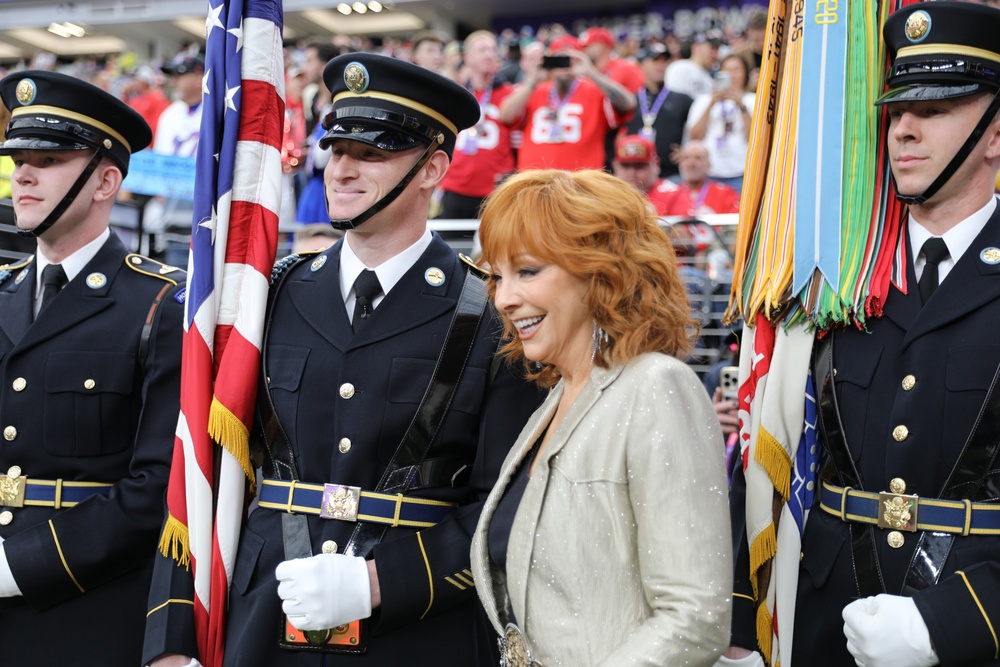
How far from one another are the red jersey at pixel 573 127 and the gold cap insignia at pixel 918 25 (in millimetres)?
5480

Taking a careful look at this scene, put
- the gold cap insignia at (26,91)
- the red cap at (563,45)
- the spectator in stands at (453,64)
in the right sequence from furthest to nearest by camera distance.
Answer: the spectator in stands at (453,64)
the red cap at (563,45)
the gold cap insignia at (26,91)

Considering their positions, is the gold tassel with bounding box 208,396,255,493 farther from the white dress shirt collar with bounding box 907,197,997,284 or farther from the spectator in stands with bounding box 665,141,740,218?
the spectator in stands with bounding box 665,141,740,218

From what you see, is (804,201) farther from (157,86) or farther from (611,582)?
(157,86)

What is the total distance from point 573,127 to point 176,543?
19.7ft

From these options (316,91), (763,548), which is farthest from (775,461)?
(316,91)

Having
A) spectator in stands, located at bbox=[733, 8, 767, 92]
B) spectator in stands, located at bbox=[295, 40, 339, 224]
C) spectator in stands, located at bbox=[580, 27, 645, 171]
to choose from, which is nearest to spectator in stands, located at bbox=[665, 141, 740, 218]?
spectator in stands, located at bbox=[733, 8, 767, 92]

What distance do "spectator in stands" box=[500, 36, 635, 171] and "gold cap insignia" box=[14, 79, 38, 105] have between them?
16.9 feet

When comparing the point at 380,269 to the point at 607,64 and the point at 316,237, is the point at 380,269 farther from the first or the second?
the point at 607,64

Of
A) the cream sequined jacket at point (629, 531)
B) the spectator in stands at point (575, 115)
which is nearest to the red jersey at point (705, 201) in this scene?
the spectator in stands at point (575, 115)

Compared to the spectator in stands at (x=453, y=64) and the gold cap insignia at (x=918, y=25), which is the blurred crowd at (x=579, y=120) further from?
the gold cap insignia at (x=918, y=25)

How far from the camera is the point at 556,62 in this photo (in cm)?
834

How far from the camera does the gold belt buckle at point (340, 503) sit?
9.28ft

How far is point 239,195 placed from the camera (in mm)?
3184

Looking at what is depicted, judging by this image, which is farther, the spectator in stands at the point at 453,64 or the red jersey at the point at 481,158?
the spectator in stands at the point at 453,64
